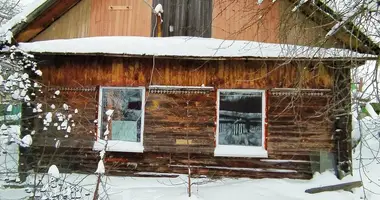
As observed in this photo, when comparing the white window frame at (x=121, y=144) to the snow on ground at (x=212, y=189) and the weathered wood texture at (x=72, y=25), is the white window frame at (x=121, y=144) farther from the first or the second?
the weathered wood texture at (x=72, y=25)

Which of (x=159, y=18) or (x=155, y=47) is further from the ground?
(x=159, y=18)

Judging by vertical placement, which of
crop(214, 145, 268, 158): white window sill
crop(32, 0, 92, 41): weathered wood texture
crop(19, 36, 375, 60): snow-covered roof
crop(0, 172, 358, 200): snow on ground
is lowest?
crop(0, 172, 358, 200): snow on ground

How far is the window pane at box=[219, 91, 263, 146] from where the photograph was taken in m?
7.18

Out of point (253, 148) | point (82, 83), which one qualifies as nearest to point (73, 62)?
point (82, 83)

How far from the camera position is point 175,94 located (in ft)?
23.4

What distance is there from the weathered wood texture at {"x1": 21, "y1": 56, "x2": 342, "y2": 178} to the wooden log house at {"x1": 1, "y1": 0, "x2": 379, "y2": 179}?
0.07 ft

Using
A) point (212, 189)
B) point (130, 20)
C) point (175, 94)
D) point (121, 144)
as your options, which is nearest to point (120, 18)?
point (130, 20)

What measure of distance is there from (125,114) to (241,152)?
2.61 m

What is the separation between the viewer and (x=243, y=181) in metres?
6.89

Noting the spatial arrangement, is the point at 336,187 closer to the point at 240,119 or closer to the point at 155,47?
the point at 240,119

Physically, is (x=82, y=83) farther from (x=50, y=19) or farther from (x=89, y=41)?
(x=50, y=19)

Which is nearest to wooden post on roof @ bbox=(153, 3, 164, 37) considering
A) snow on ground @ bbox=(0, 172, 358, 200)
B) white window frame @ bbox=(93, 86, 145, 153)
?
white window frame @ bbox=(93, 86, 145, 153)

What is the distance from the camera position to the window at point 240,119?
7172 millimetres

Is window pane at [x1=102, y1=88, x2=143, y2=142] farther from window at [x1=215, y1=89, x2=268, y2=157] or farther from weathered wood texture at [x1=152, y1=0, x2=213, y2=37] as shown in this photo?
window at [x1=215, y1=89, x2=268, y2=157]
